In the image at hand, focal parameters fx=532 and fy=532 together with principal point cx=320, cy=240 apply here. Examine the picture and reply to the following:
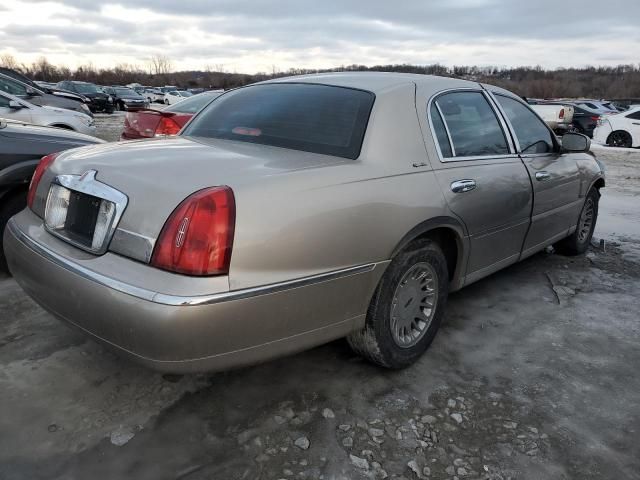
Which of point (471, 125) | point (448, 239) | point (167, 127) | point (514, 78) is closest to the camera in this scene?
point (448, 239)

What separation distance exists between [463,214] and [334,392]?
1.22 m

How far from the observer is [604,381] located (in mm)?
2887

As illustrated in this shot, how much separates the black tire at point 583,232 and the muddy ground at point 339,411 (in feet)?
4.81

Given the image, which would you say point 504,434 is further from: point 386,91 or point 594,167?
point 594,167

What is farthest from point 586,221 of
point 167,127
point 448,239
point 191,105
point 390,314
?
point 191,105

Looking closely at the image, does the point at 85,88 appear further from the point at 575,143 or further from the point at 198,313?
the point at 198,313

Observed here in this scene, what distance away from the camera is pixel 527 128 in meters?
4.02

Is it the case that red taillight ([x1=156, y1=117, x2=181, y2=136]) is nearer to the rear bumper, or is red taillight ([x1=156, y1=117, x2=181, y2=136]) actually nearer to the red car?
the red car

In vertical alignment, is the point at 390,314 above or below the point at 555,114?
above

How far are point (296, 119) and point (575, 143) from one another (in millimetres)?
2481

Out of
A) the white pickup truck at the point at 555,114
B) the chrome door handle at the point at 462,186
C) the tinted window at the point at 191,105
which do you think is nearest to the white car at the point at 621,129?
the white pickup truck at the point at 555,114

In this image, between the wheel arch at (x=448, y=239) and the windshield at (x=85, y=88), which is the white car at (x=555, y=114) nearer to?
the wheel arch at (x=448, y=239)

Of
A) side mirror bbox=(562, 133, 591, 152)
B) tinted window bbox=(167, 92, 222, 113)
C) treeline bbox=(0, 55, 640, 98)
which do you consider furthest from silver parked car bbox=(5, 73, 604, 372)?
treeline bbox=(0, 55, 640, 98)

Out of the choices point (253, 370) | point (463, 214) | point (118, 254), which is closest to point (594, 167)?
point (463, 214)
